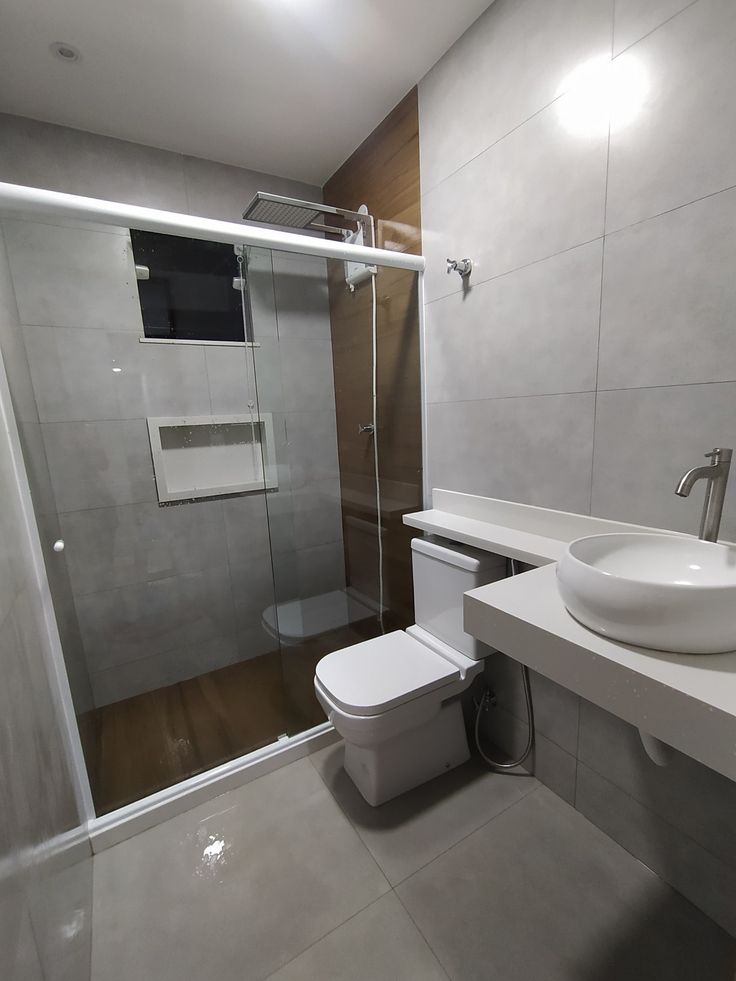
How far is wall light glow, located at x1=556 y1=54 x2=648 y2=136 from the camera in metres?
0.97

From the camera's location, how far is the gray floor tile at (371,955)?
3.27ft

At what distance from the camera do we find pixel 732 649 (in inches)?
25.9

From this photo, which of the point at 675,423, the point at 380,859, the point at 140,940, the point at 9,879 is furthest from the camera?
the point at 380,859

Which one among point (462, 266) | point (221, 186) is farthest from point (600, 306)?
point (221, 186)

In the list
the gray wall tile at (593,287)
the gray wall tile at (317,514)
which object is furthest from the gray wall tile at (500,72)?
the gray wall tile at (317,514)

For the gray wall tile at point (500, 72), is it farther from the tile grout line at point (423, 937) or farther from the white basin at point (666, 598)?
the tile grout line at point (423, 937)

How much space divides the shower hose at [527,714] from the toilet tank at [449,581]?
0.10 meters

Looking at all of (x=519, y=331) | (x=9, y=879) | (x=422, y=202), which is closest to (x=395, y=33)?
(x=422, y=202)

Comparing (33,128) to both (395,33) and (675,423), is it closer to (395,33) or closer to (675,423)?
(395,33)

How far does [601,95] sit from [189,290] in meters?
1.69

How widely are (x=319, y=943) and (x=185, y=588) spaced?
145 cm

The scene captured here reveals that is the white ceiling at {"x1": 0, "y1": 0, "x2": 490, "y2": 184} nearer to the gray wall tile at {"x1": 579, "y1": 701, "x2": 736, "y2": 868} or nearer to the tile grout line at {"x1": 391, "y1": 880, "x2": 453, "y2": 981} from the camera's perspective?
the gray wall tile at {"x1": 579, "y1": 701, "x2": 736, "y2": 868}

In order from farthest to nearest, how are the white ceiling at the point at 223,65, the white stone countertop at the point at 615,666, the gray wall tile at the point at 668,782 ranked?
the white ceiling at the point at 223,65 → the gray wall tile at the point at 668,782 → the white stone countertop at the point at 615,666

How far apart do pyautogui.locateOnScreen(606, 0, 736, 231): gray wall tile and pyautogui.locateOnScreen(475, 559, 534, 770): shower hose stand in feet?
3.28
